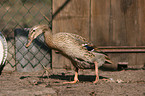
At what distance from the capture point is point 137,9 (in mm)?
4789

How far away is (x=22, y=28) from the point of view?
4805mm

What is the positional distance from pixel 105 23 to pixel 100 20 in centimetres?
13

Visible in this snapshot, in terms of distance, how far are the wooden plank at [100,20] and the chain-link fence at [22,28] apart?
1.01 m

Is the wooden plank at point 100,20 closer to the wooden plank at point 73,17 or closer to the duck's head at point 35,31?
the wooden plank at point 73,17

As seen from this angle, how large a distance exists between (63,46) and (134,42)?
208 cm

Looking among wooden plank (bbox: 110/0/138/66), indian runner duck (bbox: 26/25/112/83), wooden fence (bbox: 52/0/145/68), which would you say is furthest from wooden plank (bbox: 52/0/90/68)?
indian runner duck (bbox: 26/25/112/83)

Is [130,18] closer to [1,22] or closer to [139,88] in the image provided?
[139,88]

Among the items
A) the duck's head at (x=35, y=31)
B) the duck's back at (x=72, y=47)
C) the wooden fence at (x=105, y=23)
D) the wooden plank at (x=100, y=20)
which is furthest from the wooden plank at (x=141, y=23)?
the duck's head at (x=35, y=31)

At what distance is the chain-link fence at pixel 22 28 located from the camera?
15.7 ft

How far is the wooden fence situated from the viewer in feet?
15.5

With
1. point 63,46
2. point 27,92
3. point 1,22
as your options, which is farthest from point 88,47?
point 1,22

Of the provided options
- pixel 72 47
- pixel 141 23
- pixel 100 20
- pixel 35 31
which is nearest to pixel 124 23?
pixel 141 23

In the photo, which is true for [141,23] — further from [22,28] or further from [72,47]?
[22,28]

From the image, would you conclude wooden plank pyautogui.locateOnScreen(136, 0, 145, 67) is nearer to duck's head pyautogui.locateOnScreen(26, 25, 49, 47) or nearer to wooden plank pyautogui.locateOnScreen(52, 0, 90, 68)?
wooden plank pyautogui.locateOnScreen(52, 0, 90, 68)
